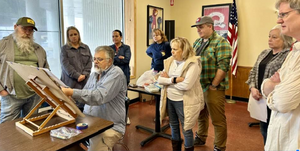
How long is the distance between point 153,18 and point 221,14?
1.58 meters

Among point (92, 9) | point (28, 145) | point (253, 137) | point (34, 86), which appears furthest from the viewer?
point (92, 9)

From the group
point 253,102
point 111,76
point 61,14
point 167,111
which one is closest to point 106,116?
point 111,76

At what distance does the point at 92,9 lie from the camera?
380cm

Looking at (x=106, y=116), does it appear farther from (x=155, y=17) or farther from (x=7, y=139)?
(x=155, y=17)

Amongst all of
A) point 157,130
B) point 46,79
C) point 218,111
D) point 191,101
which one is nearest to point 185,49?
point 191,101

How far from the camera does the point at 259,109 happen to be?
6.80 feet

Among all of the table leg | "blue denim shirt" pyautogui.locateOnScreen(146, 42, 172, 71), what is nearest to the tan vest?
the table leg

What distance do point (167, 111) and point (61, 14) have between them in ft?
7.29

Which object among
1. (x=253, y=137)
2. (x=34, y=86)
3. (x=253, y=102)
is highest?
(x=34, y=86)

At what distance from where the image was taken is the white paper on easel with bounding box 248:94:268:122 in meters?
2.00

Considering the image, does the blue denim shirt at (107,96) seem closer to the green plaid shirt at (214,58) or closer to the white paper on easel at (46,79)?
the white paper on easel at (46,79)

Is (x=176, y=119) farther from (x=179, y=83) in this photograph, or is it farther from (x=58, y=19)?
(x=58, y=19)

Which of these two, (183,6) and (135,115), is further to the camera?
(183,6)

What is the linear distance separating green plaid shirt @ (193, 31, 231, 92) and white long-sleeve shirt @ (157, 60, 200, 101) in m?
0.33
